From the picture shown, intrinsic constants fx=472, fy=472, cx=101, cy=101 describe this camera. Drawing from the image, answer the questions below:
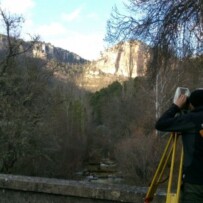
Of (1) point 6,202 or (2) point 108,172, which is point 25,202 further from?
(2) point 108,172

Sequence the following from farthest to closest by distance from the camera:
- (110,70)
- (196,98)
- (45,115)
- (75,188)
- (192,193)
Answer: (110,70), (45,115), (75,188), (196,98), (192,193)

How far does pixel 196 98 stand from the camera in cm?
363

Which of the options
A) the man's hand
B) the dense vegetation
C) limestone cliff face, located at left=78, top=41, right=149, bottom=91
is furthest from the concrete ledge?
limestone cliff face, located at left=78, top=41, right=149, bottom=91

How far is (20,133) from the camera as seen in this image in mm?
24578

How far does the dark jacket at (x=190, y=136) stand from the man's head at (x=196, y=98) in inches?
2.0

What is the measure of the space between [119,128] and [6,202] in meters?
54.4

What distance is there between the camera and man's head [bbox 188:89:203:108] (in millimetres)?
3604

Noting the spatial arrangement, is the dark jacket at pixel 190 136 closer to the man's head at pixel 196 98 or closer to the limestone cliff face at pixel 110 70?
the man's head at pixel 196 98

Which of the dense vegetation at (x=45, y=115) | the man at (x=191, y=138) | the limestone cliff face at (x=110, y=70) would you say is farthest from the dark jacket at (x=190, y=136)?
the limestone cliff face at (x=110, y=70)

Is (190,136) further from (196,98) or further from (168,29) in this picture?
(168,29)

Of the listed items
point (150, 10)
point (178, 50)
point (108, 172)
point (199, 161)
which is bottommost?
point (108, 172)

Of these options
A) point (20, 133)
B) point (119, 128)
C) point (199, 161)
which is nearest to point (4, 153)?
point (20, 133)

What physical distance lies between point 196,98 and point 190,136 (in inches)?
11.8

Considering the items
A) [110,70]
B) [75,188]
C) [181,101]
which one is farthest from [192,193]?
[110,70]
